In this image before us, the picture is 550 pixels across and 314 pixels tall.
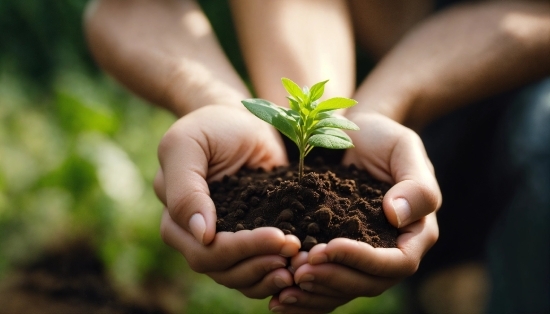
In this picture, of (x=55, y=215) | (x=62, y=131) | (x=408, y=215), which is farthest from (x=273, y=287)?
(x=62, y=131)

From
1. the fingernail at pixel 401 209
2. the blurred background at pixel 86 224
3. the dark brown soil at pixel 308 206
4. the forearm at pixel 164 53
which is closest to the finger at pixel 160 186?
the dark brown soil at pixel 308 206

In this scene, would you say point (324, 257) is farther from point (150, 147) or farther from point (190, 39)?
point (150, 147)

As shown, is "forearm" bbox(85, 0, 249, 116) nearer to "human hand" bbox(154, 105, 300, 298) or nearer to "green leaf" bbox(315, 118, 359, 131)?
"human hand" bbox(154, 105, 300, 298)

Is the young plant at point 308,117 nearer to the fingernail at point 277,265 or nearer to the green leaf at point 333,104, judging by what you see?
the green leaf at point 333,104

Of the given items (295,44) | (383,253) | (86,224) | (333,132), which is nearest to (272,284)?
(383,253)

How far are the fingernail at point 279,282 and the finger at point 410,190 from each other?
0.27 m

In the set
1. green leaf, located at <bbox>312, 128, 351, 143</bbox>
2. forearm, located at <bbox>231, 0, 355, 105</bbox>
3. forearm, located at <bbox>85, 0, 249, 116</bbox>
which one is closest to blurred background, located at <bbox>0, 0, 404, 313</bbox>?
forearm, located at <bbox>85, 0, 249, 116</bbox>

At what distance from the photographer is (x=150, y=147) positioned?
2816 millimetres

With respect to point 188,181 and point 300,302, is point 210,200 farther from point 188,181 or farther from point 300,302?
point 300,302

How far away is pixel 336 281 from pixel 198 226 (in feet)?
0.98

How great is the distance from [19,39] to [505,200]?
284cm

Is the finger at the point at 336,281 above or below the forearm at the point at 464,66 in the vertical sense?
below

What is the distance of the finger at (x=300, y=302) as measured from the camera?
109 centimetres

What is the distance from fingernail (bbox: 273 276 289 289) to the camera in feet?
3.49
